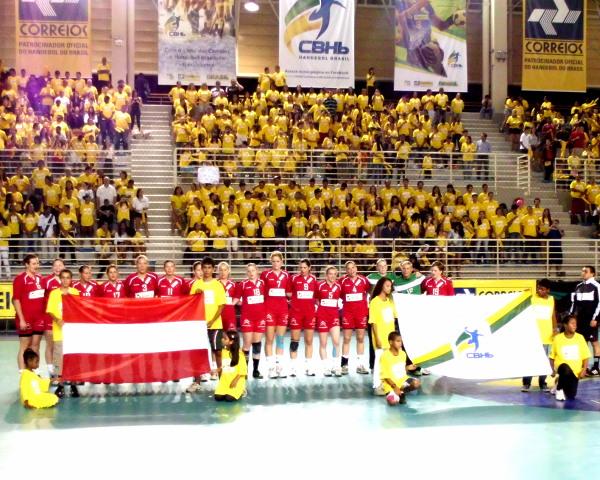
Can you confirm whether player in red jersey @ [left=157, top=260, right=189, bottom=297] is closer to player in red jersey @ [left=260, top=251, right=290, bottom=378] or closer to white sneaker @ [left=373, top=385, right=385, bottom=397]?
player in red jersey @ [left=260, top=251, right=290, bottom=378]

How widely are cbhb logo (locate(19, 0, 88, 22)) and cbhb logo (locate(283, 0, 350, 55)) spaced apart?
6.40 meters

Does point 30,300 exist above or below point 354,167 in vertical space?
below

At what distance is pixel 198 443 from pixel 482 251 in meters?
13.8

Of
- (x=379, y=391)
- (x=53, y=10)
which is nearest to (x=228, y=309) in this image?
(x=379, y=391)

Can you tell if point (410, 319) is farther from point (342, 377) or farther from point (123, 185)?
point (123, 185)

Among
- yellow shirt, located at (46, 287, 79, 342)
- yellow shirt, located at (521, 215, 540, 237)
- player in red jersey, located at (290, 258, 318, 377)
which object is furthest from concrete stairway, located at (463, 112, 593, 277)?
yellow shirt, located at (46, 287, 79, 342)

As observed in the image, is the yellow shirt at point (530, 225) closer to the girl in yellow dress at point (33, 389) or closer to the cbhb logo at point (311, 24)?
the cbhb logo at point (311, 24)

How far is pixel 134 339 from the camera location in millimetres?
12000

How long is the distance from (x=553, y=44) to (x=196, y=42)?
39.0ft

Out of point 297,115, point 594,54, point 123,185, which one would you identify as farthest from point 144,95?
point 594,54

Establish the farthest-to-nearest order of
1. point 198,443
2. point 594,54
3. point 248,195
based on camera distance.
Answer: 1. point 594,54
2. point 248,195
3. point 198,443

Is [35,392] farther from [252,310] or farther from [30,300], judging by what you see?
[252,310]

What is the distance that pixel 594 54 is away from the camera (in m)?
35.0

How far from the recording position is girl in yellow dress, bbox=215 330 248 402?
37.8 ft
